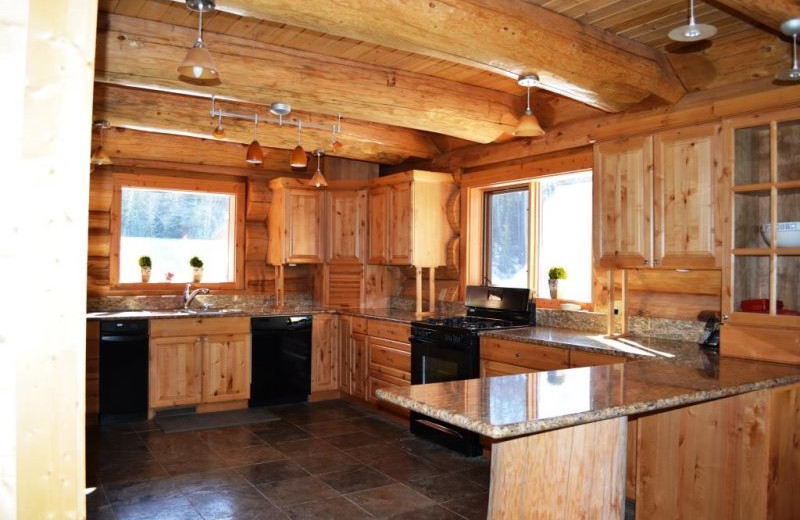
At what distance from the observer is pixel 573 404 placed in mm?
1970

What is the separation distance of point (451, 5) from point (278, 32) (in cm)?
125

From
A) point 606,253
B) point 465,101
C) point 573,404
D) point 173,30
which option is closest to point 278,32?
point 173,30

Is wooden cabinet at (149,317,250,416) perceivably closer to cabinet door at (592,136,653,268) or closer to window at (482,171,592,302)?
window at (482,171,592,302)

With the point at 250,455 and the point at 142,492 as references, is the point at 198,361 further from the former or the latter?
the point at 142,492

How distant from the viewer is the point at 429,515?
10.9 feet

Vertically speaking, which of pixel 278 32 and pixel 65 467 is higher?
pixel 278 32

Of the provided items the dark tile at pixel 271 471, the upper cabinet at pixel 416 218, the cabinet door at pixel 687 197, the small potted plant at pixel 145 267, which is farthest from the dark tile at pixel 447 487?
the small potted plant at pixel 145 267

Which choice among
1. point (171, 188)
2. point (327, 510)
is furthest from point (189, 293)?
point (327, 510)

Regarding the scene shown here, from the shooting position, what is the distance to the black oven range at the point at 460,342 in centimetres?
435

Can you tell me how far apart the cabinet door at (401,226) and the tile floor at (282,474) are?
149 cm

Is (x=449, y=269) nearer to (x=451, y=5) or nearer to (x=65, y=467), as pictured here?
(x=451, y=5)

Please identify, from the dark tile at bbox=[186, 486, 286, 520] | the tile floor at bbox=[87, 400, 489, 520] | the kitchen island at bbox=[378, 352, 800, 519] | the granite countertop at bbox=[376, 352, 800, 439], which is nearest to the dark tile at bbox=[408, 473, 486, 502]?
the tile floor at bbox=[87, 400, 489, 520]

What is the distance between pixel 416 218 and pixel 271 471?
2517 millimetres

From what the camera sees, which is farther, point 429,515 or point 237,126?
point 237,126
